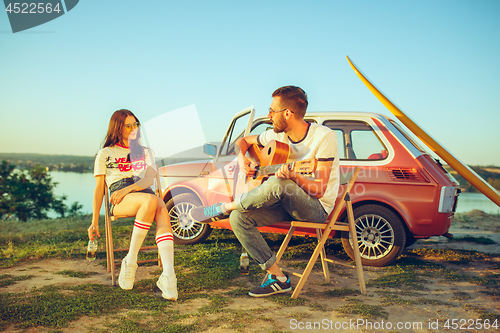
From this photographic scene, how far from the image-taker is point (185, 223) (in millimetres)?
5184

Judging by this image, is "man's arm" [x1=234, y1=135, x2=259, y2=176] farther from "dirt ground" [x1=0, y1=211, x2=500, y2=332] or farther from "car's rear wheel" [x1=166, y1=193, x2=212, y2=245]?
"car's rear wheel" [x1=166, y1=193, x2=212, y2=245]

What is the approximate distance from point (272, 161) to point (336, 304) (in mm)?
1410

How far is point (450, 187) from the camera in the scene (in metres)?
4.06

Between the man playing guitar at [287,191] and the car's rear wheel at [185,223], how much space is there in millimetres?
1874

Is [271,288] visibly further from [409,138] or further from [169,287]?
[409,138]

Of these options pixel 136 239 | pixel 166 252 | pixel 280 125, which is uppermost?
pixel 280 125

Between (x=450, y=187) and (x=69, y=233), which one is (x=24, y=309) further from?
(x=450, y=187)

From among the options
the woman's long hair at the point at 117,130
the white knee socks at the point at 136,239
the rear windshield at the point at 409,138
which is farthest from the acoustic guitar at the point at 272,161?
the rear windshield at the point at 409,138

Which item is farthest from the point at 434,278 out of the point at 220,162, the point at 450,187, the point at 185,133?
the point at 185,133

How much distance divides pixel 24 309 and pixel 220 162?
3.12 meters

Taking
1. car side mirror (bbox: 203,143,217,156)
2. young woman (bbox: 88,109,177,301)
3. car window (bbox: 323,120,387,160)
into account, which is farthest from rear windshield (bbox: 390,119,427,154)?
young woman (bbox: 88,109,177,301)

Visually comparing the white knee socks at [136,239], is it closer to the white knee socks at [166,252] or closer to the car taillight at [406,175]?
the white knee socks at [166,252]

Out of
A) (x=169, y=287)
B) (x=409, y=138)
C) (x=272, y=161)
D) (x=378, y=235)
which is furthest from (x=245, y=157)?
(x=409, y=138)

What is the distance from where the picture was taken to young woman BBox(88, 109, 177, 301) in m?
3.14
